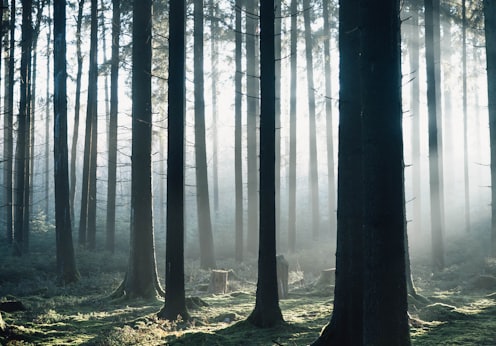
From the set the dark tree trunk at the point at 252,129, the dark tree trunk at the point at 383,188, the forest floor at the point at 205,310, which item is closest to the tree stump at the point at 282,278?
the forest floor at the point at 205,310

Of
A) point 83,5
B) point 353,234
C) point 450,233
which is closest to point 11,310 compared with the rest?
point 353,234

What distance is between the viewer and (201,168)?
1961 centimetres

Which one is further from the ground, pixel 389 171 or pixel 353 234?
pixel 389 171

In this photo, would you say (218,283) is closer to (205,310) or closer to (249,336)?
(205,310)

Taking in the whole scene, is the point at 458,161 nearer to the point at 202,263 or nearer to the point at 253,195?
the point at 253,195

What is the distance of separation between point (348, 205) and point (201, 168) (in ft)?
42.6

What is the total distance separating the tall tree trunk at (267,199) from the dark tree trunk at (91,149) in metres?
13.9

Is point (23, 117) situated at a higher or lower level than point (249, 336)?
higher

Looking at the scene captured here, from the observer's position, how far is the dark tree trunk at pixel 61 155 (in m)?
15.5

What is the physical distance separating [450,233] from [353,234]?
21396 mm

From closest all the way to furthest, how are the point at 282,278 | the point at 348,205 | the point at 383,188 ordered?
1. the point at 383,188
2. the point at 348,205
3. the point at 282,278

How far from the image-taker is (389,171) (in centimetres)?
534

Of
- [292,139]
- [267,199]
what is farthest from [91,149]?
[267,199]

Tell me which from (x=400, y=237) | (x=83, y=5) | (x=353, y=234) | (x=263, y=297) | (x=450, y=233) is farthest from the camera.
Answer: (x=450, y=233)
